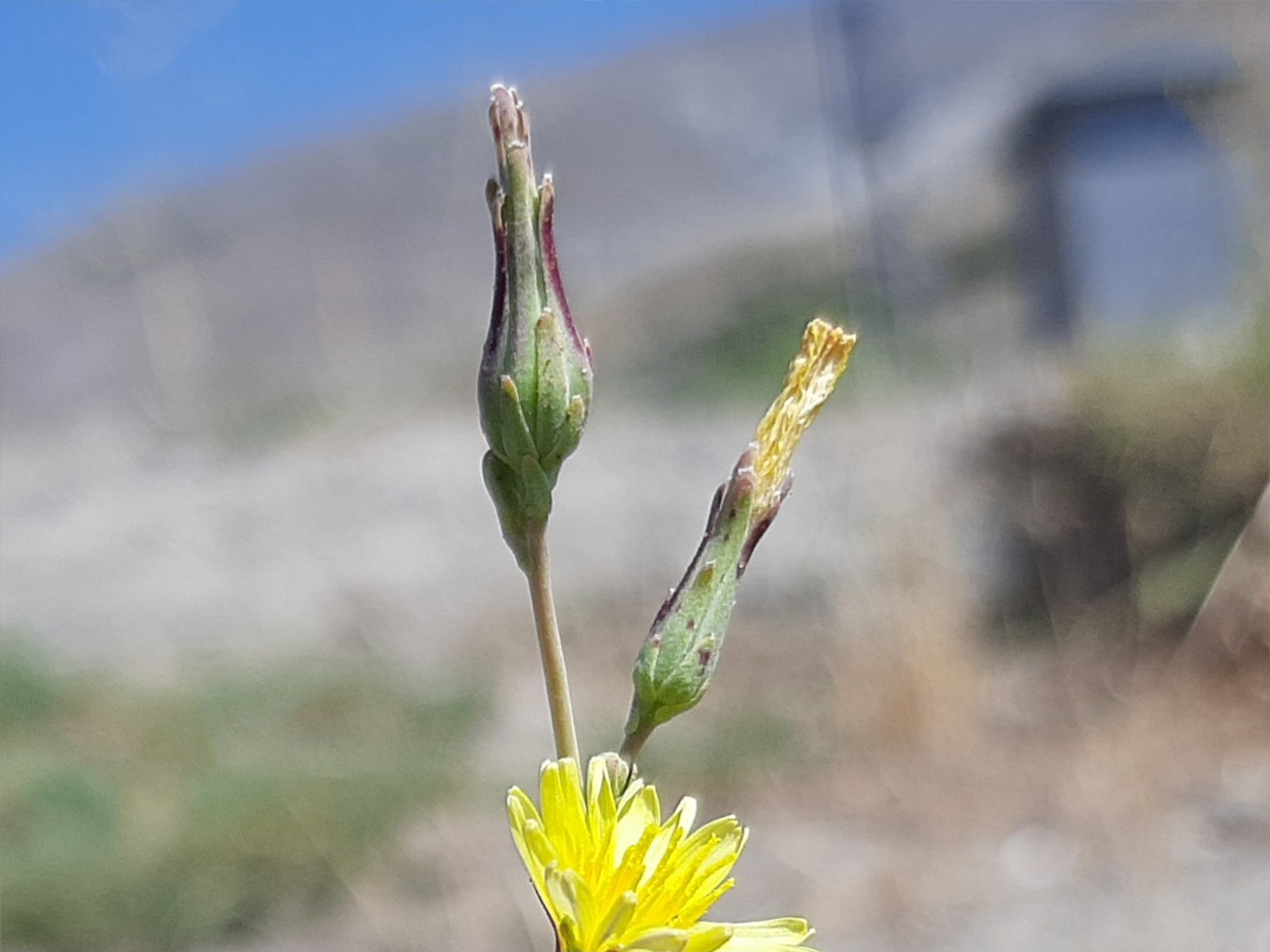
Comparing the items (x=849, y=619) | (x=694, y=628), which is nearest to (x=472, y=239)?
(x=849, y=619)

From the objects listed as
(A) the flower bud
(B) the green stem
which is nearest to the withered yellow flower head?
(A) the flower bud

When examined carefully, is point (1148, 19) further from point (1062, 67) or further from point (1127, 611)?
point (1127, 611)

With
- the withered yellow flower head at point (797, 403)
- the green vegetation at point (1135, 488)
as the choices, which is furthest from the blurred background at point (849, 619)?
the withered yellow flower head at point (797, 403)

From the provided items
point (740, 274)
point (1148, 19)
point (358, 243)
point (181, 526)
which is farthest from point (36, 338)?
point (1148, 19)

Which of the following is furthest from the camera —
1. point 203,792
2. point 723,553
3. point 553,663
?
point 203,792

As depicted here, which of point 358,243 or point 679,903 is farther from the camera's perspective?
point 358,243

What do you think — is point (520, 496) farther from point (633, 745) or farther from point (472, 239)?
point (472, 239)
